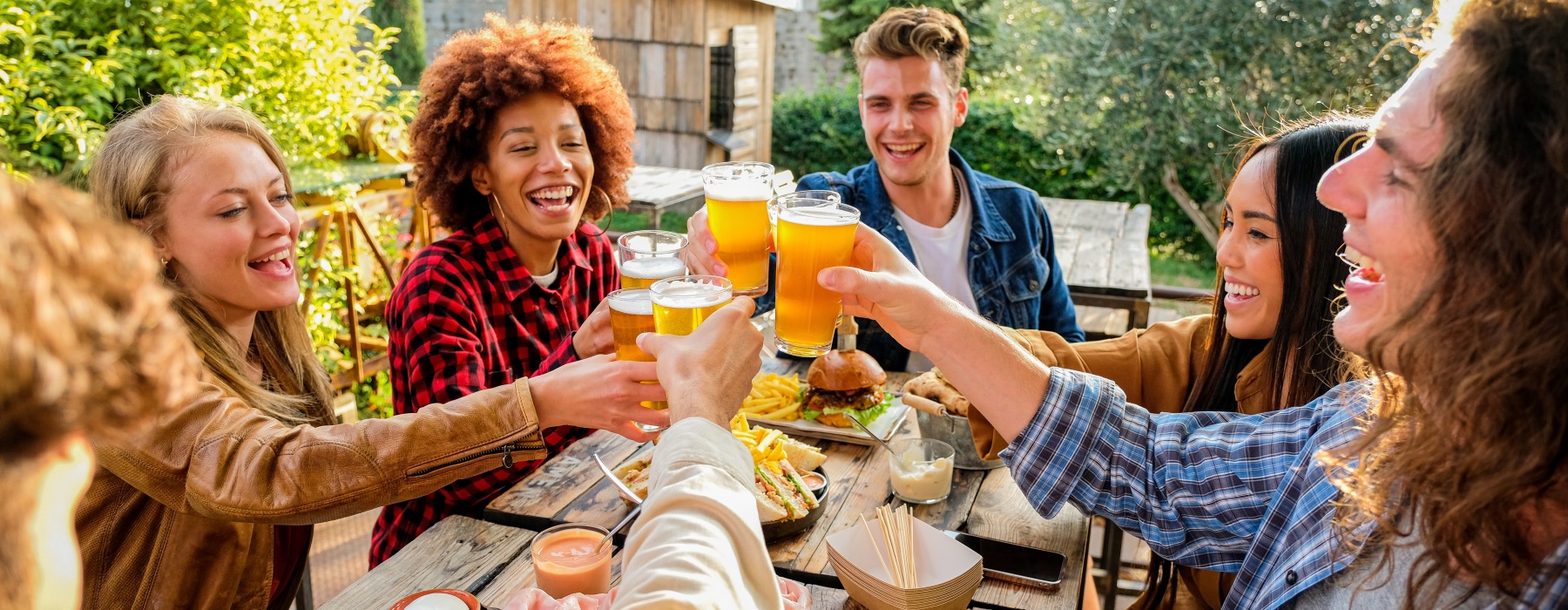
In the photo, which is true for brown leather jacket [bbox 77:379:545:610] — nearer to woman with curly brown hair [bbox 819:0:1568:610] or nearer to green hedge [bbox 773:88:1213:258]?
woman with curly brown hair [bbox 819:0:1568:610]

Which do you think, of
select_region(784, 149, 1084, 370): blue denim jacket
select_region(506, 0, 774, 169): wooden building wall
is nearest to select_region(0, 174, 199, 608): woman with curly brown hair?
select_region(784, 149, 1084, 370): blue denim jacket

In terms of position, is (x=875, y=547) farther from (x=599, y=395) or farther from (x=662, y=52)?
(x=662, y=52)

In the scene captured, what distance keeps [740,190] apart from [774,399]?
1030 millimetres

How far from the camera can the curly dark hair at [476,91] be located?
3182 millimetres

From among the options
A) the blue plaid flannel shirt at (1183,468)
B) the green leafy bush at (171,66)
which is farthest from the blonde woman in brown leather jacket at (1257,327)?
the green leafy bush at (171,66)

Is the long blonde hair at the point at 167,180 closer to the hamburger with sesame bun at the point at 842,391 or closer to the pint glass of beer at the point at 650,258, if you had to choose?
the pint glass of beer at the point at 650,258

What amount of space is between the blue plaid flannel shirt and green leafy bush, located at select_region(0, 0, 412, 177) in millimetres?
3164

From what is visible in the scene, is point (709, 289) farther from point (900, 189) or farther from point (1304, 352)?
point (900, 189)

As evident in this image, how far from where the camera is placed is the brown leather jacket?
6.42ft

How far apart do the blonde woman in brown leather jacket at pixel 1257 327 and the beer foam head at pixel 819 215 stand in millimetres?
754

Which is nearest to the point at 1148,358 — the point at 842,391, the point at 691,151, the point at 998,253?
the point at 842,391

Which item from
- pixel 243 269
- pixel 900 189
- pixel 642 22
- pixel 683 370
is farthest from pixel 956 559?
pixel 642 22

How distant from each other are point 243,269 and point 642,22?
26.7 ft

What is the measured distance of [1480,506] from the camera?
51.3 inches
